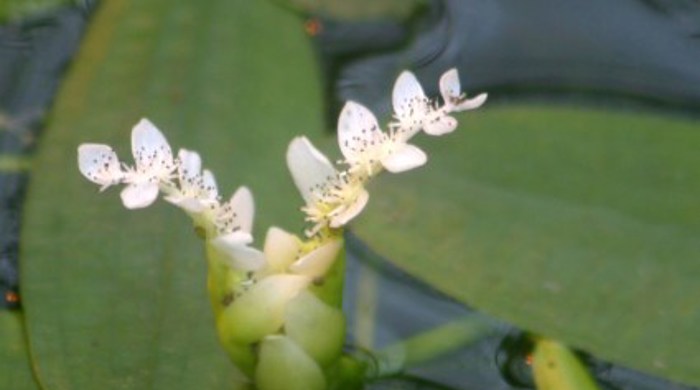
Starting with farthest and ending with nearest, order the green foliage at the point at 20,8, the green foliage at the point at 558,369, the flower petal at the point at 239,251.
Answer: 1. the green foliage at the point at 20,8
2. the green foliage at the point at 558,369
3. the flower petal at the point at 239,251

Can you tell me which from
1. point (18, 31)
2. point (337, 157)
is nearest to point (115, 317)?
point (337, 157)

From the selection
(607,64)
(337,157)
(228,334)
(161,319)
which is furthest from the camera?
(607,64)

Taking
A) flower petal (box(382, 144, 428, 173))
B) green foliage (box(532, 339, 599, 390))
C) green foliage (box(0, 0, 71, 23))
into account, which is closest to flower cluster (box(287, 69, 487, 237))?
flower petal (box(382, 144, 428, 173))

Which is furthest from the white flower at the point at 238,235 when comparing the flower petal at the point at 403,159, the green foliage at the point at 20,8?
the green foliage at the point at 20,8

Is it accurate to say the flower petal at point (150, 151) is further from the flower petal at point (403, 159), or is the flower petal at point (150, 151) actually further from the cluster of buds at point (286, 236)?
the flower petal at point (403, 159)

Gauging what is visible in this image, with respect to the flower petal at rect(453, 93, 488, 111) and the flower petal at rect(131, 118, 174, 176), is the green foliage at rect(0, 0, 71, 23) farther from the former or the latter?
the flower petal at rect(453, 93, 488, 111)

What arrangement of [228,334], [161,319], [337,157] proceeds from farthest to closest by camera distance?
[337,157], [161,319], [228,334]

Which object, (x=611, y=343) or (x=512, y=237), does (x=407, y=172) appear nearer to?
(x=512, y=237)

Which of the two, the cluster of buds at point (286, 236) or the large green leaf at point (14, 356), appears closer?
the cluster of buds at point (286, 236)
